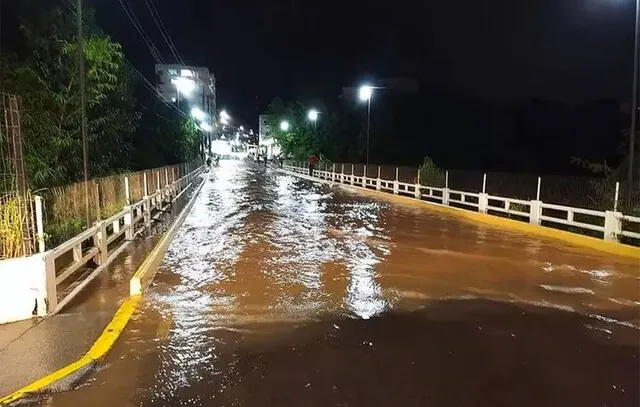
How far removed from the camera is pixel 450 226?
1859cm

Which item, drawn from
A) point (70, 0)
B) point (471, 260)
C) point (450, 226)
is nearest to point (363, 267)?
point (471, 260)

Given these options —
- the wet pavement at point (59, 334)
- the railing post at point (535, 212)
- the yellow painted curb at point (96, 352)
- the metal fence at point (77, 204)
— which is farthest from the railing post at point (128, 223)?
the railing post at point (535, 212)

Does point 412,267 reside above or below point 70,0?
below

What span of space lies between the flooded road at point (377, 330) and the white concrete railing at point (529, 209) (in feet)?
3.84

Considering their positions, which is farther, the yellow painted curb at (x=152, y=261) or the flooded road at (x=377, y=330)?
the yellow painted curb at (x=152, y=261)

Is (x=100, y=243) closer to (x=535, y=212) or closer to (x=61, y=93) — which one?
(x=61, y=93)

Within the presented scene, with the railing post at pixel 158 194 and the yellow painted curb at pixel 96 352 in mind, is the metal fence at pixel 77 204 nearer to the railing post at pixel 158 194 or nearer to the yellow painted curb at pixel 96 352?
the yellow painted curb at pixel 96 352

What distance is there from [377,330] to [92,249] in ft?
19.6

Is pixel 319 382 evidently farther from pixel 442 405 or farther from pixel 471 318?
pixel 471 318

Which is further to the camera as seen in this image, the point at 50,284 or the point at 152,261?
the point at 152,261

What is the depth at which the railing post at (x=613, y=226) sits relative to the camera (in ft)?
45.9

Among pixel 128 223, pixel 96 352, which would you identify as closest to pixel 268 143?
pixel 128 223

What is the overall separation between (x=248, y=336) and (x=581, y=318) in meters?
4.46

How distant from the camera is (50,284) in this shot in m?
7.66
